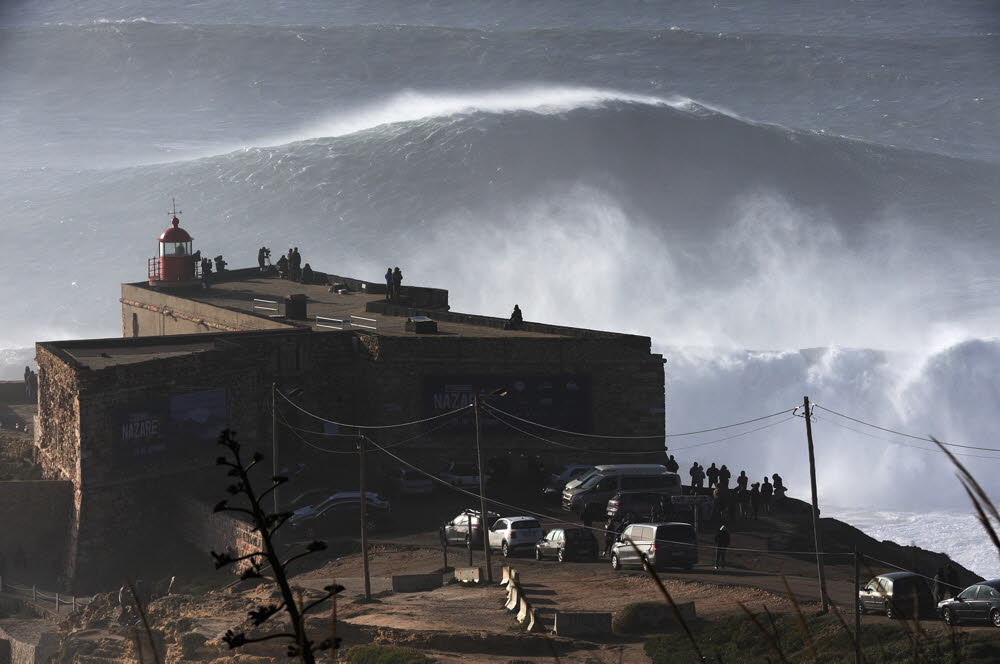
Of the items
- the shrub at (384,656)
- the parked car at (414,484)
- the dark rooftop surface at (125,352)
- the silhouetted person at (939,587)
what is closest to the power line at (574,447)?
the parked car at (414,484)

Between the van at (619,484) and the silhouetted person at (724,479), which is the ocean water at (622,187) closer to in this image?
the silhouetted person at (724,479)

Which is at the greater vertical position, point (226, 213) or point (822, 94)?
point (822, 94)

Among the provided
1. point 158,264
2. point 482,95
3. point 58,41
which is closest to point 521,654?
point 158,264

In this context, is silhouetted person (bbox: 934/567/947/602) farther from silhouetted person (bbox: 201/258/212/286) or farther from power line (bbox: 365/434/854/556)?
silhouetted person (bbox: 201/258/212/286)

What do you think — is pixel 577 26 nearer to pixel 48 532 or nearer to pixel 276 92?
pixel 276 92

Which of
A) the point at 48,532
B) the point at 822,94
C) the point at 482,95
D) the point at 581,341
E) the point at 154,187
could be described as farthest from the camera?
the point at 822,94

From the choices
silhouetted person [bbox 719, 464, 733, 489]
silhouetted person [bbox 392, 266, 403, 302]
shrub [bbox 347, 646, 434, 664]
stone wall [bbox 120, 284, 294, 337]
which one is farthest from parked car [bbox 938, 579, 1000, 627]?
silhouetted person [bbox 392, 266, 403, 302]
